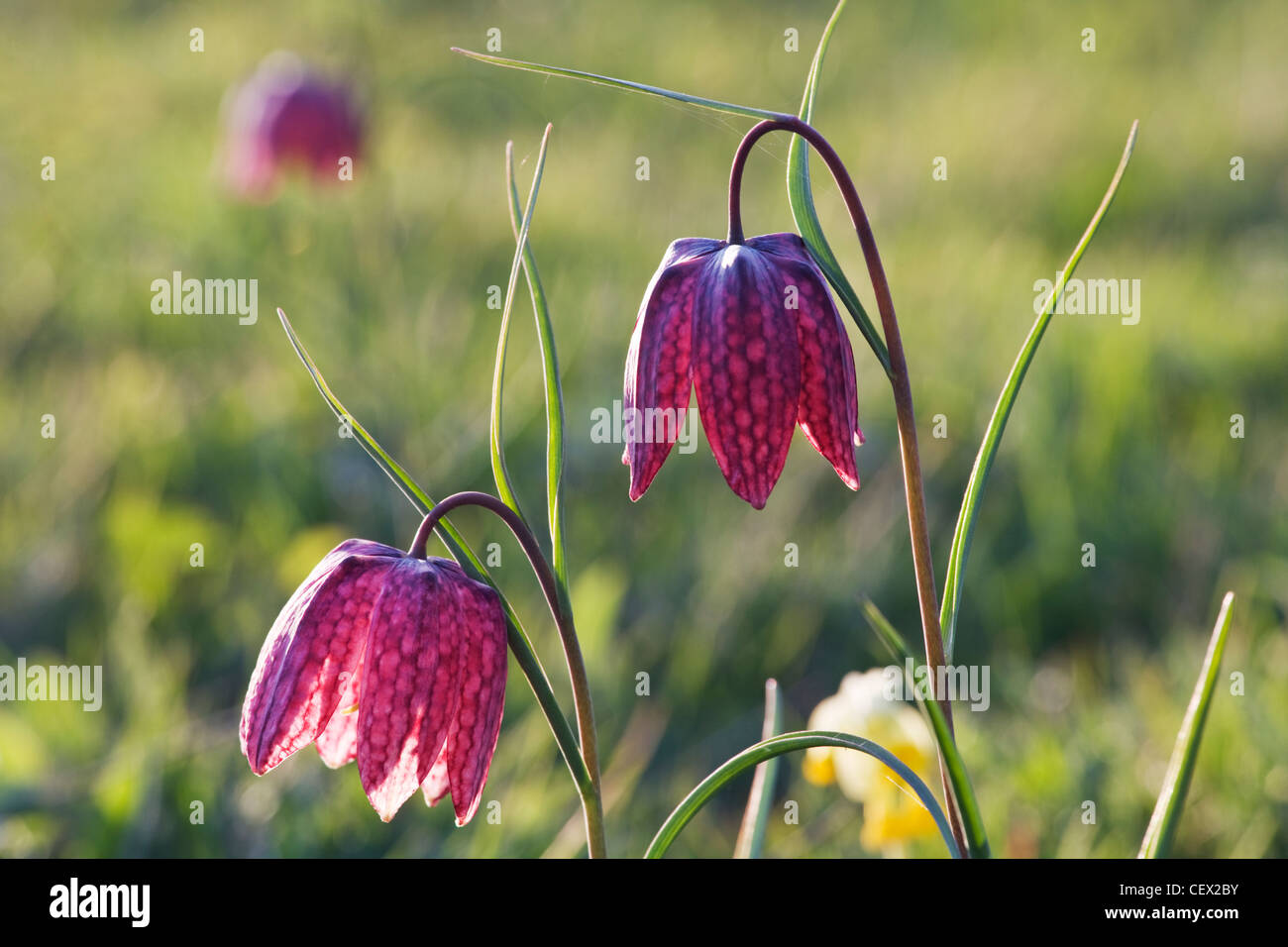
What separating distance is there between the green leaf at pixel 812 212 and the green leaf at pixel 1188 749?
0.26 m

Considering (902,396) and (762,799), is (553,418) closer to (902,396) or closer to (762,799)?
(902,396)

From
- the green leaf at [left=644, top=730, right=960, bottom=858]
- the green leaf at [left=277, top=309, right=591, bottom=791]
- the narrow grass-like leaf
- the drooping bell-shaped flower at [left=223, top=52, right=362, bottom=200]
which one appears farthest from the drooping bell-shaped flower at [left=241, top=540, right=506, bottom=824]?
the drooping bell-shaped flower at [left=223, top=52, right=362, bottom=200]

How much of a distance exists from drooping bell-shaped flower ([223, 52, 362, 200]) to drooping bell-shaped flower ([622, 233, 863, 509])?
2.30 m

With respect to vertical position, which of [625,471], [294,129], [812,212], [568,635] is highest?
[294,129]

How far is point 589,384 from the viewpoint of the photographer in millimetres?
2951

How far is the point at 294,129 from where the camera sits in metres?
2.95

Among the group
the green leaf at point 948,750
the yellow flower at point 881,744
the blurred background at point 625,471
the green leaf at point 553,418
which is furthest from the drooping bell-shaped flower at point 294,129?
the green leaf at point 948,750

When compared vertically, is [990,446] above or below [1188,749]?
above

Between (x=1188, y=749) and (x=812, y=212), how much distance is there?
427 millimetres

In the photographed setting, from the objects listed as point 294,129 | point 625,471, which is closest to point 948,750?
point 625,471

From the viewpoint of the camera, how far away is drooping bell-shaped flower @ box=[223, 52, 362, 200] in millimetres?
2949

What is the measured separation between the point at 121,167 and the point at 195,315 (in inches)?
60.8

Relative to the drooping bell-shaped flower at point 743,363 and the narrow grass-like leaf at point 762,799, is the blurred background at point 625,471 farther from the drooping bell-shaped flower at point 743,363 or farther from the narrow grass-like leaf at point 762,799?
the narrow grass-like leaf at point 762,799
